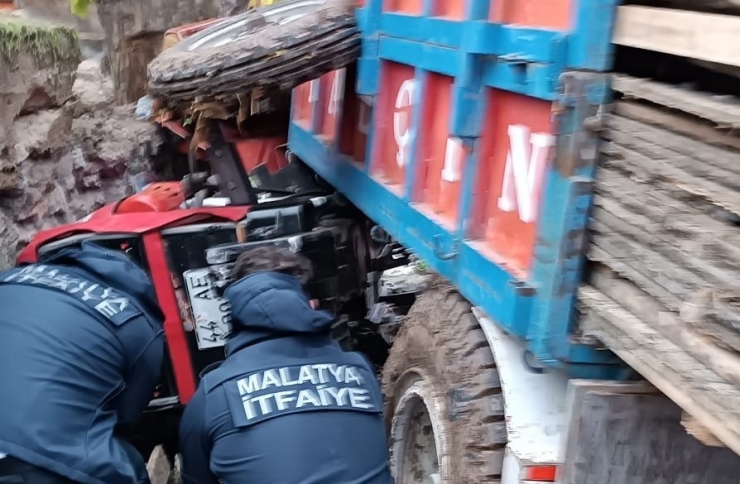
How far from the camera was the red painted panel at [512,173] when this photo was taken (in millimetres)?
2074

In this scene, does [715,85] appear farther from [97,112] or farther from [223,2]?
[223,2]

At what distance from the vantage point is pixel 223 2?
7387mm

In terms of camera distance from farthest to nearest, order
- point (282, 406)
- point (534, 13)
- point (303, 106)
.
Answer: point (303, 106)
point (282, 406)
point (534, 13)

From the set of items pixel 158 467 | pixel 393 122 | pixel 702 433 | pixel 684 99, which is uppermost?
pixel 684 99

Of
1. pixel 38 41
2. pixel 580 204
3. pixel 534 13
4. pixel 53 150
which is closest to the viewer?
pixel 580 204

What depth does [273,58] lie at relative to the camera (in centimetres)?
318

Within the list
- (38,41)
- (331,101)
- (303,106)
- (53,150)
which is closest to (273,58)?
(331,101)

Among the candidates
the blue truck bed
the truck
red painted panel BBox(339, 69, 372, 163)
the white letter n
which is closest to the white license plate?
the truck

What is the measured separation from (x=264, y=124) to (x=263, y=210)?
1473 millimetres

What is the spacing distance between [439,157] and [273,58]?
89 cm

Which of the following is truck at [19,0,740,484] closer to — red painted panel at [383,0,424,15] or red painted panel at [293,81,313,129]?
red painted panel at [383,0,424,15]

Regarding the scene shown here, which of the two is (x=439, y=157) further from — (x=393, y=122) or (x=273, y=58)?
(x=273, y=58)

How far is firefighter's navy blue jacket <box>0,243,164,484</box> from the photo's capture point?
2.51 metres

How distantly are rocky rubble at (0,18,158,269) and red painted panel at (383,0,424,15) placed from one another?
2676mm
